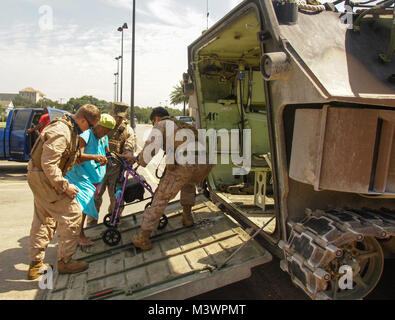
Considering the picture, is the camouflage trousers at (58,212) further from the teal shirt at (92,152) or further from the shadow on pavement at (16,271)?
the teal shirt at (92,152)

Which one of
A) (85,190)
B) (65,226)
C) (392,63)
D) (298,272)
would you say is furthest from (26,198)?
(392,63)

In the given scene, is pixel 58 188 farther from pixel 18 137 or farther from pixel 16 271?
pixel 18 137

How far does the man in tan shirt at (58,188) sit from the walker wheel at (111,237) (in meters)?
0.56

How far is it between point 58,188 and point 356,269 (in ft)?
9.78

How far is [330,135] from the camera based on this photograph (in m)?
2.68

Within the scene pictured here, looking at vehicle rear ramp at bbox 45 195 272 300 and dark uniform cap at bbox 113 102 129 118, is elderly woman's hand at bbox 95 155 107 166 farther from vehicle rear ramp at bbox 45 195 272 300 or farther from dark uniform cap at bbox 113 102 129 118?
dark uniform cap at bbox 113 102 129 118

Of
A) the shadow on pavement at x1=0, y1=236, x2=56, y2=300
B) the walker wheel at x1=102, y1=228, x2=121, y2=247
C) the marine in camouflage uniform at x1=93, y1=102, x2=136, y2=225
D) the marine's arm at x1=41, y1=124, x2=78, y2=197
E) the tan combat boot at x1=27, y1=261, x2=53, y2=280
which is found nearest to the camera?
the marine's arm at x1=41, y1=124, x2=78, y2=197

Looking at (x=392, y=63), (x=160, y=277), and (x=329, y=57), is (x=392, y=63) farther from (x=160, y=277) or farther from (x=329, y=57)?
(x=160, y=277)

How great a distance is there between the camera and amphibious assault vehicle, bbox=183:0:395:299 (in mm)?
2611

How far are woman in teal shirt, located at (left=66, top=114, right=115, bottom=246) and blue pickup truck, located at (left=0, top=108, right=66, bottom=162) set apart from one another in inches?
256

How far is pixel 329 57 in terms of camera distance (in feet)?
9.53

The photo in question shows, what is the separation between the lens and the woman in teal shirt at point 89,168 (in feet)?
14.8
